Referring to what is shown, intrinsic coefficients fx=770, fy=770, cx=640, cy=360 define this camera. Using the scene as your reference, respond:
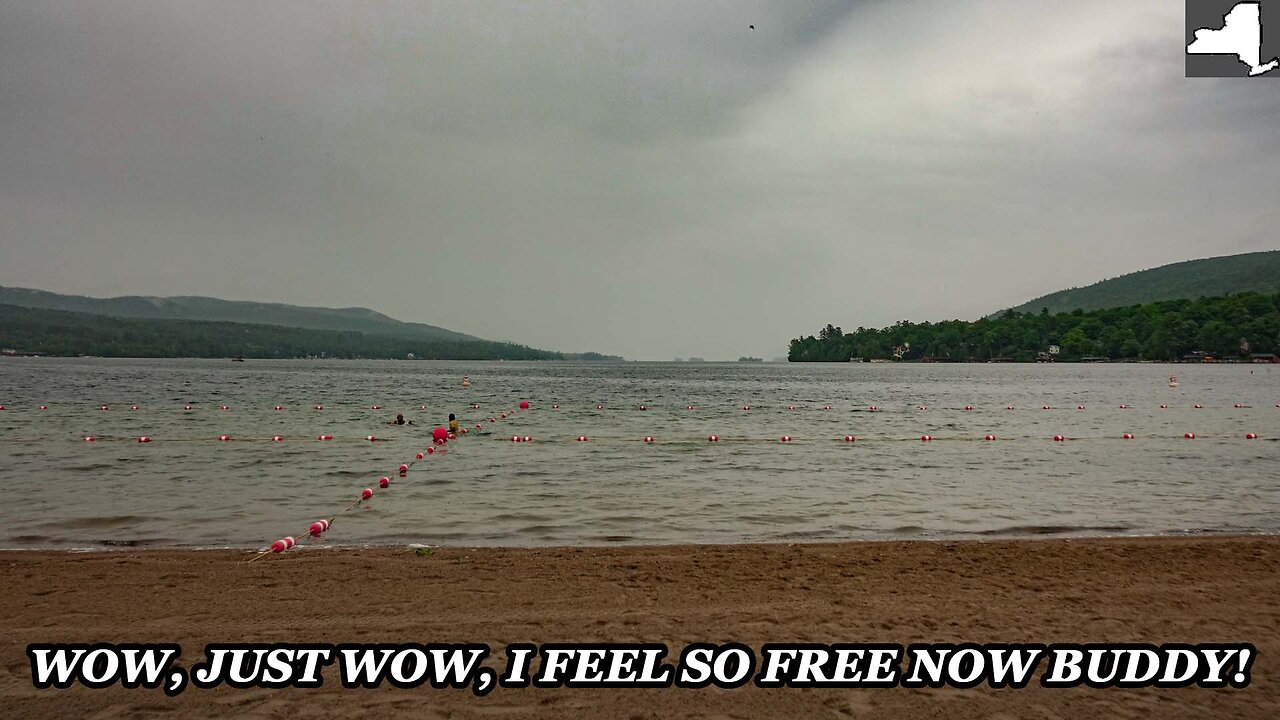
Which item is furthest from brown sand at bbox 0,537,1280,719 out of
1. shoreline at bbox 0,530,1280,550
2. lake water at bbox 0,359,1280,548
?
lake water at bbox 0,359,1280,548

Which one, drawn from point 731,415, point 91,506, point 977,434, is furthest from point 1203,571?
point 731,415

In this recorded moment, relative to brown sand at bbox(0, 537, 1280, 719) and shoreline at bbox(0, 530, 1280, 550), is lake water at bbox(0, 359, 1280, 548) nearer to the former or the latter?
shoreline at bbox(0, 530, 1280, 550)

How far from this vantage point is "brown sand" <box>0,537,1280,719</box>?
6.04m

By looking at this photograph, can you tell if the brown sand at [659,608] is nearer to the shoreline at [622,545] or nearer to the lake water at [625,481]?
the shoreline at [622,545]

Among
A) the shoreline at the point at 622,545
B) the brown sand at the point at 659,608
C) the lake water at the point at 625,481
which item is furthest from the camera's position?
the lake water at the point at 625,481

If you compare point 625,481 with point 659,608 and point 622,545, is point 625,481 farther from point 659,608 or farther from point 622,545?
point 659,608

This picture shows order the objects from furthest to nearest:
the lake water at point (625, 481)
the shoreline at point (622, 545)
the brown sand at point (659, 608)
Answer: the lake water at point (625, 481), the shoreline at point (622, 545), the brown sand at point (659, 608)

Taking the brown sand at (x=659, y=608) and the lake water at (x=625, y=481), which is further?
the lake water at (x=625, y=481)

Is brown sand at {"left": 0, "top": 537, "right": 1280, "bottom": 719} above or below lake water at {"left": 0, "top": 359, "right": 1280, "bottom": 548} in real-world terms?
above

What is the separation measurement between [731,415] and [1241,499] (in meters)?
30.1

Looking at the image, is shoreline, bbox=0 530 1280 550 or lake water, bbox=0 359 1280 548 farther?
lake water, bbox=0 359 1280 548

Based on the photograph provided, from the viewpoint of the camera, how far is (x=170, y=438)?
96.4 feet

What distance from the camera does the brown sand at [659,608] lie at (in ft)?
19.8

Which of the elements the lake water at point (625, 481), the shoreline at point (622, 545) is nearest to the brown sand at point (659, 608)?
the shoreline at point (622, 545)
